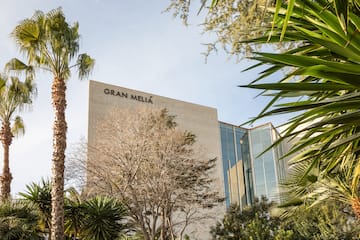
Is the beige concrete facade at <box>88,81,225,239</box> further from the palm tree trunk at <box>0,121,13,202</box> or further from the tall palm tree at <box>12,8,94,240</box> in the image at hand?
the tall palm tree at <box>12,8,94,240</box>

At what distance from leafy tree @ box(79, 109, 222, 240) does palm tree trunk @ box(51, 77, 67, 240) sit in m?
4.47

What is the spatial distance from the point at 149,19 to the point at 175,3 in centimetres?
68

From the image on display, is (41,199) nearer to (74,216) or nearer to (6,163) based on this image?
(74,216)

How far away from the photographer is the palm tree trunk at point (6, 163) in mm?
17516

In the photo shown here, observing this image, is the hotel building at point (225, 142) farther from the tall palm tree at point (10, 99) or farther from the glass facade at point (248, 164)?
the tall palm tree at point (10, 99)

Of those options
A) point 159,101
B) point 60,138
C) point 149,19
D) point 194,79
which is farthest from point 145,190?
point 159,101

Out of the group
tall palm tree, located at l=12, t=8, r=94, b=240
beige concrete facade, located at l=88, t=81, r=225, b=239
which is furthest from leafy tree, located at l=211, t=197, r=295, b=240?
tall palm tree, located at l=12, t=8, r=94, b=240

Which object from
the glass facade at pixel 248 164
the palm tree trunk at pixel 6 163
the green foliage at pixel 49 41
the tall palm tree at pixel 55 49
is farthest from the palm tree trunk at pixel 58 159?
the glass facade at pixel 248 164

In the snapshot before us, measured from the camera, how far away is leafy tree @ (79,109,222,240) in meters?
17.7

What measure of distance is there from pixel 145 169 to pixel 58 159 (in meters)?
5.89

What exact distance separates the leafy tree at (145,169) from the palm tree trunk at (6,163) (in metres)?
3.31

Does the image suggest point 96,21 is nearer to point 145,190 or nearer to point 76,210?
point 76,210

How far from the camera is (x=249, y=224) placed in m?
19.9

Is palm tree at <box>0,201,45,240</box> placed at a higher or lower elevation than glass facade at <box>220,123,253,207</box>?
lower
